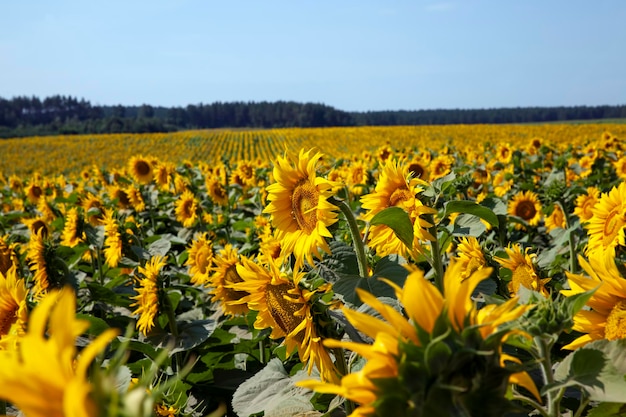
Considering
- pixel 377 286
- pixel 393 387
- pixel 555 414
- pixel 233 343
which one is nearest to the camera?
pixel 393 387

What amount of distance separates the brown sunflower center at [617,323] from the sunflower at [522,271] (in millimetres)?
748

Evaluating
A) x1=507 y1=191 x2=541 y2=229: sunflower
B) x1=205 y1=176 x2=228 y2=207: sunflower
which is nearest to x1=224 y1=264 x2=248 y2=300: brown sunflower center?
x1=507 y1=191 x2=541 y2=229: sunflower

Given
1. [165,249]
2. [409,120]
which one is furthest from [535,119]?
[165,249]

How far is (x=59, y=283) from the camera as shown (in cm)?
306

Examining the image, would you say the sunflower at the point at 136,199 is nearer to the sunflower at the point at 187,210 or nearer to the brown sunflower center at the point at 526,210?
the sunflower at the point at 187,210

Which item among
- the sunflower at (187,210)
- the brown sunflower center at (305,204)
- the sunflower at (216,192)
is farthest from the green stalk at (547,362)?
the sunflower at (216,192)

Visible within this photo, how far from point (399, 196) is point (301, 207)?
1.47ft

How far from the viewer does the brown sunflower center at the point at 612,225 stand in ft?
7.43

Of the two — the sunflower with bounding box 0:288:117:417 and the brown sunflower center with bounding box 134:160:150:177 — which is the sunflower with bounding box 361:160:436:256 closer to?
the sunflower with bounding box 0:288:117:417

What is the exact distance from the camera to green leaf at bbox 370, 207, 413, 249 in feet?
5.27

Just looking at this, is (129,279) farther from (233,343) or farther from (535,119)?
(535,119)

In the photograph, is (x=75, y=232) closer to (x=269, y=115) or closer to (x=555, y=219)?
(x=555, y=219)

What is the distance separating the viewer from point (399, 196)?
2166mm

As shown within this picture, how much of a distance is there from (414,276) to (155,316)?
2.14 metres
